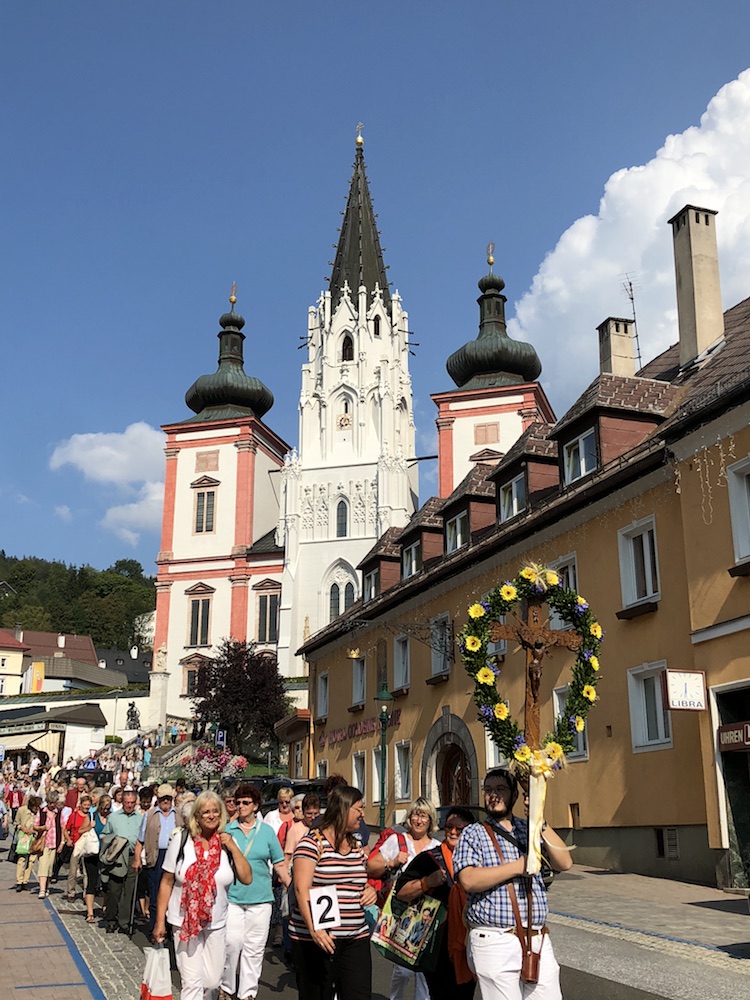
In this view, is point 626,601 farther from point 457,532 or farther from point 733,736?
point 457,532

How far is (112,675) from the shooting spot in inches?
3816

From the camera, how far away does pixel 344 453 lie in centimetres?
6750

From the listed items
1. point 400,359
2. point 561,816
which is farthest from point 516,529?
point 400,359

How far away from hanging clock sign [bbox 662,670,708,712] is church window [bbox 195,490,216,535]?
56.9 metres

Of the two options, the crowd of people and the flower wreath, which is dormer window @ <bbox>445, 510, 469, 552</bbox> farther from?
the flower wreath

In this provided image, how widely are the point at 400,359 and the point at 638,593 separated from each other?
54.9m

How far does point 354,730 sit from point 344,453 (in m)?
39.4

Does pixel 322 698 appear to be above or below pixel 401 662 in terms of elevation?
below

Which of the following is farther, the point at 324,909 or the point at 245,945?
the point at 245,945

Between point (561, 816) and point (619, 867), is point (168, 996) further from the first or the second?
point (561, 816)

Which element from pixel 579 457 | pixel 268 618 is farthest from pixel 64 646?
pixel 579 457

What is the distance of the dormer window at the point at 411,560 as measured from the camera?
27734mm

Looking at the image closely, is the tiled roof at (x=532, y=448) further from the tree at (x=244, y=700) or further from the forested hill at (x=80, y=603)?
the forested hill at (x=80, y=603)

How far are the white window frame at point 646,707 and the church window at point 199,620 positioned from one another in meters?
53.1
